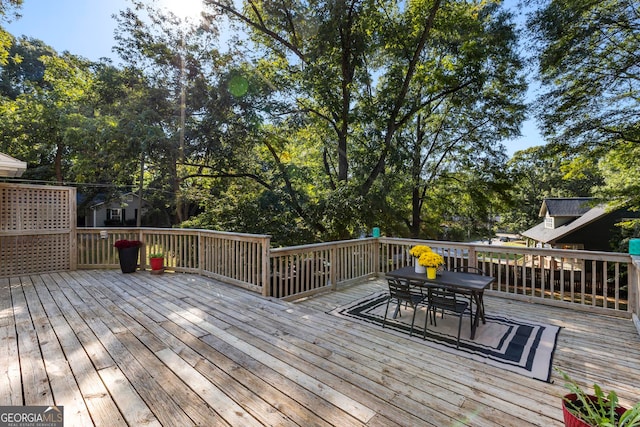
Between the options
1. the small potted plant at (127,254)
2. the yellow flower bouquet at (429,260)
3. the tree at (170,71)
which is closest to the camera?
the yellow flower bouquet at (429,260)

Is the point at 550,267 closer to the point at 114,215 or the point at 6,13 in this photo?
the point at 6,13

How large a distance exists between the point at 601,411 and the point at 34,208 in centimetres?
840

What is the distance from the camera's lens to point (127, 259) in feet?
19.4

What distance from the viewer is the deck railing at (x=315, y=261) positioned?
4152 millimetres

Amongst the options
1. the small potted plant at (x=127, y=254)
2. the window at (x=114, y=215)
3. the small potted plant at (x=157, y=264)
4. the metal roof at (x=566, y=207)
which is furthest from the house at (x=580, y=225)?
the window at (x=114, y=215)

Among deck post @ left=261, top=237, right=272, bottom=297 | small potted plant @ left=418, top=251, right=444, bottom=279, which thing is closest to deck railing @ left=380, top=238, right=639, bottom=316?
small potted plant @ left=418, top=251, right=444, bottom=279

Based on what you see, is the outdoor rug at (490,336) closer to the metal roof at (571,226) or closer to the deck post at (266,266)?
the deck post at (266,266)

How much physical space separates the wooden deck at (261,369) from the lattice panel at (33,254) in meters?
1.95

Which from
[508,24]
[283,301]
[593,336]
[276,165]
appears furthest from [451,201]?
[283,301]

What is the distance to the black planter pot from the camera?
19.3 feet

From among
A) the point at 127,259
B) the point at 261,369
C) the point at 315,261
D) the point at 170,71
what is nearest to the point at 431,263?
the point at 315,261

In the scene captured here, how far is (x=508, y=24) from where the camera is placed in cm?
754

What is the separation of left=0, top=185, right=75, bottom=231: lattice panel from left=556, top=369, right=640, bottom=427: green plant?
8.17 meters

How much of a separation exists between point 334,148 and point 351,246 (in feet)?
18.9
